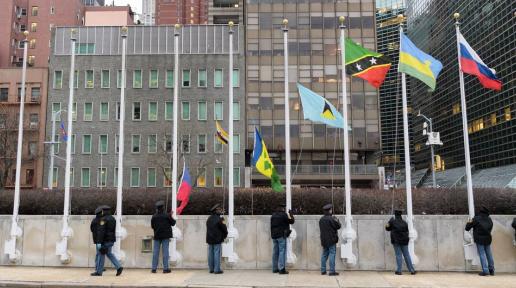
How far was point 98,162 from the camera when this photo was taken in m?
59.7

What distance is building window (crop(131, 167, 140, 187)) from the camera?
59.3 m

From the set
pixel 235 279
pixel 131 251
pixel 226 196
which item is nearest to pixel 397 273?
pixel 235 279

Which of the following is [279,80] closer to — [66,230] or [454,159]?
[454,159]

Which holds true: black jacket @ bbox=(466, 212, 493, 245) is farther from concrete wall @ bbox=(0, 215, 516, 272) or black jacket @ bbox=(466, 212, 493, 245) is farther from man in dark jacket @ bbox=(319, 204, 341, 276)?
man in dark jacket @ bbox=(319, 204, 341, 276)

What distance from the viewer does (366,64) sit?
14914mm

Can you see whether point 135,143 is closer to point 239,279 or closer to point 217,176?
point 217,176

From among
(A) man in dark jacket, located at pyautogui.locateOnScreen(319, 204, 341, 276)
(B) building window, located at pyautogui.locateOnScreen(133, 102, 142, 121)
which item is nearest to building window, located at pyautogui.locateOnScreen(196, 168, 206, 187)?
(B) building window, located at pyautogui.locateOnScreen(133, 102, 142, 121)

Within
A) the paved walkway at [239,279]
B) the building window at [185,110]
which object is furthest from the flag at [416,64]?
the building window at [185,110]

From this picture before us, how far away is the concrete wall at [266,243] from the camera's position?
559 inches

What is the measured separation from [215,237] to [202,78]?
160 feet

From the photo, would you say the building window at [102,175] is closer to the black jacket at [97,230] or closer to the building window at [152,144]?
the building window at [152,144]

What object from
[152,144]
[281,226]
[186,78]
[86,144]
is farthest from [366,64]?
[86,144]

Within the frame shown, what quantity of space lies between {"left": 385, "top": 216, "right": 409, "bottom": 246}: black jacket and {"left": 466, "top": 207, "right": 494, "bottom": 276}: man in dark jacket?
5.48 ft

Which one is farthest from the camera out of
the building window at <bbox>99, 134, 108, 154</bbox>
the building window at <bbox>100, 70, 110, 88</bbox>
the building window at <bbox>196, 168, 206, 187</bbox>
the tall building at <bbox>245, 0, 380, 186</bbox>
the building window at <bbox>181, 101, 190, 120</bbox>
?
the building window at <bbox>100, 70, 110, 88</bbox>
